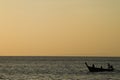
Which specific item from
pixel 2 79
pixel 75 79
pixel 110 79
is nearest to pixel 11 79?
pixel 2 79

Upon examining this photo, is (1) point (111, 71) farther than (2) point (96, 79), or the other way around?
(1) point (111, 71)

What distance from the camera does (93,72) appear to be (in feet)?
249

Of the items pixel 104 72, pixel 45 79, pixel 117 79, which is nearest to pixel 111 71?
pixel 104 72

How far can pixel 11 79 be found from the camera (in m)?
58.6

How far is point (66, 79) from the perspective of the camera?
5903 cm

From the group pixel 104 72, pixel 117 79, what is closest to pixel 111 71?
pixel 104 72

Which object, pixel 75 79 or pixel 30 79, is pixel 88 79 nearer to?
pixel 75 79

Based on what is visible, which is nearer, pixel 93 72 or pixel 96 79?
pixel 96 79

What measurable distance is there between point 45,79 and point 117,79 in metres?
10.9

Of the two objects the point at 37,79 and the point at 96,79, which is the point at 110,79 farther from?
the point at 37,79

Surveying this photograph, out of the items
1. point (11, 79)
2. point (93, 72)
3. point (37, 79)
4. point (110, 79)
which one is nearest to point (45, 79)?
point (37, 79)

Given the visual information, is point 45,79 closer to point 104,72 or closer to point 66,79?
point 66,79

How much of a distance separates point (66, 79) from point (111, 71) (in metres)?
21.1

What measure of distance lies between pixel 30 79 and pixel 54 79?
11.5ft
